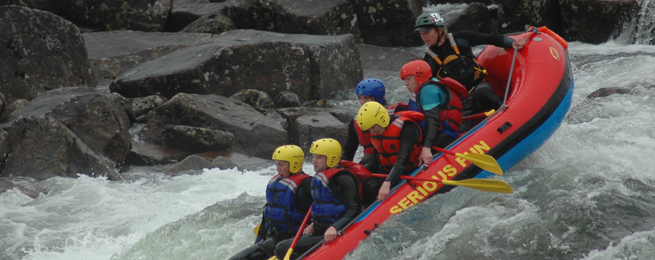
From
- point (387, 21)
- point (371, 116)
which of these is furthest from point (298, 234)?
point (387, 21)

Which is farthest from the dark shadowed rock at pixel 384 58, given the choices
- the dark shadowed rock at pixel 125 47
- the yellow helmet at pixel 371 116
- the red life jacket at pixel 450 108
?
the yellow helmet at pixel 371 116

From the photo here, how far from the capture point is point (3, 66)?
31.9 ft

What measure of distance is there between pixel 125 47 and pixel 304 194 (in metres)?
8.74

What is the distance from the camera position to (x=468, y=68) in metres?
6.13

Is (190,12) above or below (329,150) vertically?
below

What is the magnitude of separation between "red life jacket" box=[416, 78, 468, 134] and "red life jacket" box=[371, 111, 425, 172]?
0.28 m

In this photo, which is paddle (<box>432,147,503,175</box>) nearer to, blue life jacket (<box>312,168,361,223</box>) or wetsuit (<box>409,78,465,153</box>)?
wetsuit (<box>409,78,465,153</box>)

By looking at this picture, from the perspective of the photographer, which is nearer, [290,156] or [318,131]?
[290,156]

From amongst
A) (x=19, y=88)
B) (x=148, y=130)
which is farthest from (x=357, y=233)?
(x=19, y=88)

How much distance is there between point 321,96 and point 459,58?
5.08 meters

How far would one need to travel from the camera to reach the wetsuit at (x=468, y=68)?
6.01 metres

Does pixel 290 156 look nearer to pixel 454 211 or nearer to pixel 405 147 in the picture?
pixel 405 147

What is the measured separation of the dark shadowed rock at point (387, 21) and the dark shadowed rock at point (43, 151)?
780cm

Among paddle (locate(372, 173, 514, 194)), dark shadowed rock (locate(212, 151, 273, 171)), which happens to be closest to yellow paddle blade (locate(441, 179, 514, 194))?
paddle (locate(372, 173, 514, 194))
